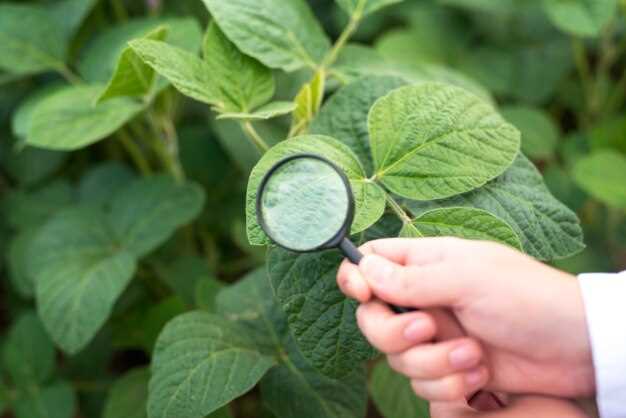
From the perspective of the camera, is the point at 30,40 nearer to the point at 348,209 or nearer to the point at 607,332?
the point at 348,209

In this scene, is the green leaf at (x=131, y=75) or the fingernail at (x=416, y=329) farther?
the green leaf at (x=131, y=75)

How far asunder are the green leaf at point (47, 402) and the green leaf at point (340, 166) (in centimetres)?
65

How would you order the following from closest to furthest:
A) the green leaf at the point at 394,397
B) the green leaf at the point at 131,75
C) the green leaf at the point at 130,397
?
the green leaf at the point at 131,75 < the green leaf at the point at 394,397 < the green leaf at the point at 130,397

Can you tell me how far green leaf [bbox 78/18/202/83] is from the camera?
106 centimetres

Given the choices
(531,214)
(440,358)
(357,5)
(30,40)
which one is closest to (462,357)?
A: (440,358)

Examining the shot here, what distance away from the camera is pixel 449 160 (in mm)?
746

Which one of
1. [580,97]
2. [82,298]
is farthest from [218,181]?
[580,97]

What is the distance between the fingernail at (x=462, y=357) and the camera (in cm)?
58

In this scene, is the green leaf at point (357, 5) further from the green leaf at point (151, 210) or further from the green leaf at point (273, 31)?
the green leaf at point (151, 210)

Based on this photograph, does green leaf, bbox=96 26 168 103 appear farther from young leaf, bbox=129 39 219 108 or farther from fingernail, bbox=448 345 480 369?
fingernail, bbox=448 345 480 369

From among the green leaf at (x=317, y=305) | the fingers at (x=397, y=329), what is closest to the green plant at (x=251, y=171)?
the green leaf at (x=317, y=305)

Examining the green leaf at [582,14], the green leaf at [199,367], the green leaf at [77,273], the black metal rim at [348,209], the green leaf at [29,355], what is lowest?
the green leaf at [29,355]

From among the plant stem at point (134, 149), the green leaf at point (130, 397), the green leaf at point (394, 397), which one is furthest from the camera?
the plant stem at point (134, 149)

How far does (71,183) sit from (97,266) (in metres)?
0.54
